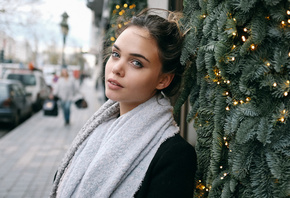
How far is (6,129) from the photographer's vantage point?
1081cm

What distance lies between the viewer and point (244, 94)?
1.33 meters

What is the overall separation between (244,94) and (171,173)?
472 millimetres

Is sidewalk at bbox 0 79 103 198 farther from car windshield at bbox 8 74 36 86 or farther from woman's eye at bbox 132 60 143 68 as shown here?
woman's eye at bbox 132 60 143 68

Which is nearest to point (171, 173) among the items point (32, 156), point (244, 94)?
point (244, 94)

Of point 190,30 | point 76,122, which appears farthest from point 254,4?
point 76,122

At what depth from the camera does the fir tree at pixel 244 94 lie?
3.87ft

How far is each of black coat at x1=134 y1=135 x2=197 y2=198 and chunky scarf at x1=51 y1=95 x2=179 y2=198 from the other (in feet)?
0.16

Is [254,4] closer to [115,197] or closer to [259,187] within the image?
[259,187]

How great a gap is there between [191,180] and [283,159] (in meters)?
0.47

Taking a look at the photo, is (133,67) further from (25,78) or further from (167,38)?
(25,78)

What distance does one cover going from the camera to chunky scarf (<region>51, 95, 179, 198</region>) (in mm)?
1565

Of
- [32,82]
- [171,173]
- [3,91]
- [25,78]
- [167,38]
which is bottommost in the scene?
[32,82]

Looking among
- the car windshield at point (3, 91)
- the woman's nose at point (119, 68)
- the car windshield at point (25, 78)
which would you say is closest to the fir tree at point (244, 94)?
the woman's nose at point (119, 68)

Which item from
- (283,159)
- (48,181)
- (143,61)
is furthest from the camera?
(48,181)
